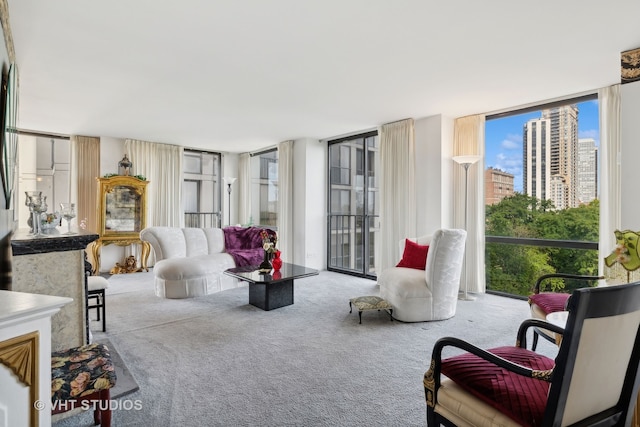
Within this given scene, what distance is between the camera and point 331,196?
6465 millimetres

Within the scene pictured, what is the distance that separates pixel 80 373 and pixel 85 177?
17.9 feet

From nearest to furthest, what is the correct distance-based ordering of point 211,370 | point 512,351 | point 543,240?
1. point 512,351
2. point 211,370
3. point 543,240

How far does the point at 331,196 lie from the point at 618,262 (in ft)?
Answer: 16.2

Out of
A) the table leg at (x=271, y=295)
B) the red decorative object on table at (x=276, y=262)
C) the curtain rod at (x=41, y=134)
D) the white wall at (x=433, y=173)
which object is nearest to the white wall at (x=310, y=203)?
the red decorative object on table at (x=276, y=262)

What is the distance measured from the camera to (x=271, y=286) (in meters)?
3.86

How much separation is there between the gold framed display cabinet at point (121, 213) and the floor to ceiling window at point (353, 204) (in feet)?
10.9

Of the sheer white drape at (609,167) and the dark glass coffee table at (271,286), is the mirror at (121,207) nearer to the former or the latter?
the dark glass coffee table at (271,286)

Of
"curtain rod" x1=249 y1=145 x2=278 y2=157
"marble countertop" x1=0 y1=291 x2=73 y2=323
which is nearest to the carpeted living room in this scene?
"marble countertop" x1=0 y1=291 x2=73 y2=323

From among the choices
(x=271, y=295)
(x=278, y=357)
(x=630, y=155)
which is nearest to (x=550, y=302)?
(x=630, y=155)

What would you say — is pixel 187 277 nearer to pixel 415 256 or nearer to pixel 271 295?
pixel 271 295

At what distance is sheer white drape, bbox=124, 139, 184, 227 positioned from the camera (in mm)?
6312

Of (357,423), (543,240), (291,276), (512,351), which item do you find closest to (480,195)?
(543,240)

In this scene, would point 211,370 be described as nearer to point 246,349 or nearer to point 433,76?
point 246,349

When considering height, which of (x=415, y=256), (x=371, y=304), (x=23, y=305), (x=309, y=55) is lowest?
(x=371, y=304)
